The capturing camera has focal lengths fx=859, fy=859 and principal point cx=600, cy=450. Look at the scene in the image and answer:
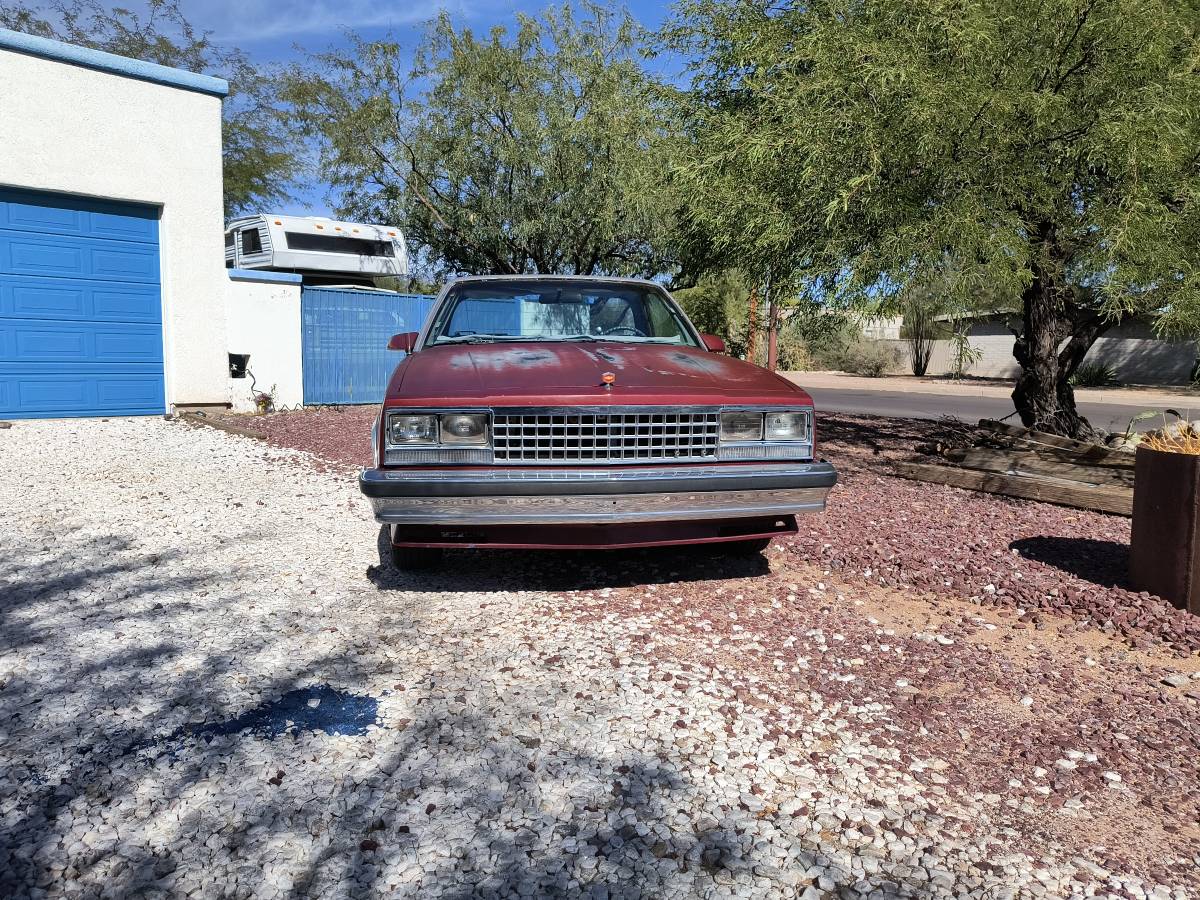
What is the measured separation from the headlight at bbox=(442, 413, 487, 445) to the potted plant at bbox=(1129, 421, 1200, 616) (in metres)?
3.13

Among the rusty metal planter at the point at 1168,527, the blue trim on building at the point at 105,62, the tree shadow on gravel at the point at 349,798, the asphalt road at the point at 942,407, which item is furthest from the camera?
the asphalt road at the point at 942,407

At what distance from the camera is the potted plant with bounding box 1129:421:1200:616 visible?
3.95 metres

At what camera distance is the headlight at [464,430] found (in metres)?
3.92

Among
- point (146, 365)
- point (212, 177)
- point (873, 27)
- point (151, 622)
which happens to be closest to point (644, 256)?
point (212, 177)

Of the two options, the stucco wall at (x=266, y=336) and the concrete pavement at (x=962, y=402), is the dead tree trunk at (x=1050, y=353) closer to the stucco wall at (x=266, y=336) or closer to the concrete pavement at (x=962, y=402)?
the concrete pavement at (x=962, y=402)

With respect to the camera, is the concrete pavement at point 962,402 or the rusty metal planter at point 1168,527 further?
the concrete pavement at point 962,402

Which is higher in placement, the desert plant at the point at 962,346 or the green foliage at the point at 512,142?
the green foliage at the point at 512,142

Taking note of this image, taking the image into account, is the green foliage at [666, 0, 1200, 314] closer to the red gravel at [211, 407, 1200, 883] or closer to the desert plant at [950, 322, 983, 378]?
the desert plant at [950, 322, 983, 378]

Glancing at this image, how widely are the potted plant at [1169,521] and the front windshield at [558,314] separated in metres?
2.58

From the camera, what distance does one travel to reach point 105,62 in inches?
417

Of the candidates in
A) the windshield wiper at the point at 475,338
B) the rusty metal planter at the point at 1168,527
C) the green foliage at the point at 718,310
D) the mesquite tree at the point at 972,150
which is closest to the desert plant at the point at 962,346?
the mesquite tree at the point at 972,150

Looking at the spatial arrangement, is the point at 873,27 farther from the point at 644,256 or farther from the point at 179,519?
the point at 644,256

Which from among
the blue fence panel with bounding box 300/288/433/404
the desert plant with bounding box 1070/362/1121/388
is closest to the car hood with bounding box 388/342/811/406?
the blue fence panel with bounding box 300/288/433/404

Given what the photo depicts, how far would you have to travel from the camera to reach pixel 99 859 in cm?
216
